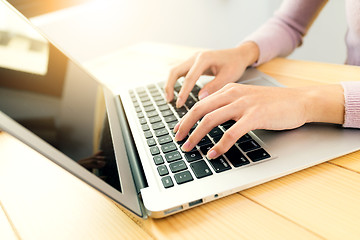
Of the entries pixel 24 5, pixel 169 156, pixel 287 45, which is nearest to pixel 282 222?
pixel 169 156

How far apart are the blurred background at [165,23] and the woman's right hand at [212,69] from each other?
0.84 m

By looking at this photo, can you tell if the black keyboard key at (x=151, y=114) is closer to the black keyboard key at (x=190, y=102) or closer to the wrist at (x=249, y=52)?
the black keyboard key at (x=190, y=102)

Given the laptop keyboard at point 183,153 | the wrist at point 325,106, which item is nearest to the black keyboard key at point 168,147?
the laptop keyboard at point 183,153

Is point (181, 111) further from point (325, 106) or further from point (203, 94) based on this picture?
point (325, 106)

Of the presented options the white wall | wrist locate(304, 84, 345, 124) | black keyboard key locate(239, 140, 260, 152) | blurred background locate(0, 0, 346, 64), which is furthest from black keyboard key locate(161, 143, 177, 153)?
the white wall

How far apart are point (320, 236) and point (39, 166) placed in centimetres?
46

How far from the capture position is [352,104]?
0.39 meters

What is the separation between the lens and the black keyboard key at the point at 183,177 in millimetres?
337

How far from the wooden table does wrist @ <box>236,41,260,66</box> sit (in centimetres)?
36

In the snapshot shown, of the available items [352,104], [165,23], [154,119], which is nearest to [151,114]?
[154,119]

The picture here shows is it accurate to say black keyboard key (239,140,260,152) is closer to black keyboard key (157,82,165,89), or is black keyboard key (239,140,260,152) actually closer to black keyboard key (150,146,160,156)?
black keyboard key (150,146,160,156)

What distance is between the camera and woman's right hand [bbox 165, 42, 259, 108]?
555 millimetres

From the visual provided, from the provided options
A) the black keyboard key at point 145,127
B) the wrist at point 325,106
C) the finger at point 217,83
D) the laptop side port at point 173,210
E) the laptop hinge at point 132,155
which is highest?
the wrist at point 325,106

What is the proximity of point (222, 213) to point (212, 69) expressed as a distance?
0.39 m
